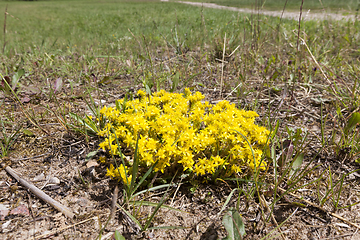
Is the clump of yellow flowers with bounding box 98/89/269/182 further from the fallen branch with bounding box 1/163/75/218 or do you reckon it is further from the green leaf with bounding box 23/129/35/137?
the green leaf with bounding box 23/129/35/137

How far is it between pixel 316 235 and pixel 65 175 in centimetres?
187

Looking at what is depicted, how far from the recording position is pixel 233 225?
1416 millimetres

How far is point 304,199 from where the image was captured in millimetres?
1735

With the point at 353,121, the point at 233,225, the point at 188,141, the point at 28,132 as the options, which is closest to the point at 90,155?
the point at 28,132

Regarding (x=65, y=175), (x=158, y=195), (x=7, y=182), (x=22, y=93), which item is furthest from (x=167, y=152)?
(x=22, y=93)

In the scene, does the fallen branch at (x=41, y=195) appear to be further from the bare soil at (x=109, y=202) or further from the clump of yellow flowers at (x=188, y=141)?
the clump of yellow flowers at (x=188, y=141)

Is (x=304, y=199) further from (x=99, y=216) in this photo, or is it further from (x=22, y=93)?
(x=22, y=93)

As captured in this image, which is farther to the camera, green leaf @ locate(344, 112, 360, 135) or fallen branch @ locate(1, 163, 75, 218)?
green leaf @ locate(344, 112, 360, 135)

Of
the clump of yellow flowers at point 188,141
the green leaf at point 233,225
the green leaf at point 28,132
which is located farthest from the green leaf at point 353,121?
the green leaf at point 28,132

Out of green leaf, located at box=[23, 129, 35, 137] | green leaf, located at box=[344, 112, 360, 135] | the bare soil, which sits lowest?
the bare soil

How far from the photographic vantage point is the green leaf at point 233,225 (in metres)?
1.38

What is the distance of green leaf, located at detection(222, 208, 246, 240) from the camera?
4.51 feet

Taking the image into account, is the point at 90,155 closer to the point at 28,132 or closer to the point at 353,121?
the point at 28,132

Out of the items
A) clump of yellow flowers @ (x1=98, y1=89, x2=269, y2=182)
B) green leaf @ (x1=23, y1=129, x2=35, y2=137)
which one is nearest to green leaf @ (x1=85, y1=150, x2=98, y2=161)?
clump of yellow flowers @ (x1=98, y1=89, x2=269, y2=182)
